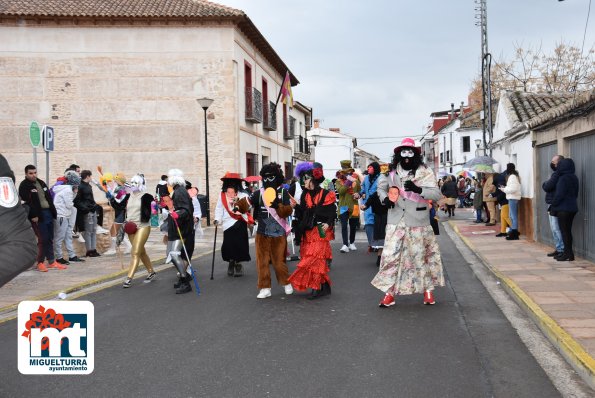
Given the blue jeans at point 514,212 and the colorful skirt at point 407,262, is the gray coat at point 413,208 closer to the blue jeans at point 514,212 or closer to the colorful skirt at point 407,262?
the colorful skirt at point 407,262

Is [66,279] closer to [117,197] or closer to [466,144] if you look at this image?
[117,197]

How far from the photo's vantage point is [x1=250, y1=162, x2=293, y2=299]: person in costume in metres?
7.65

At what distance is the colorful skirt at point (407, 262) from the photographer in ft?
22.2

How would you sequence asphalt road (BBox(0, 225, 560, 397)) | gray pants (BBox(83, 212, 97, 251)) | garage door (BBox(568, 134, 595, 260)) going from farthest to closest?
gray pants (BBox(83, 212, 97, 251)) < garage door (BBox(568, 134, 595, 260)) < asphalt road (BBox(0, 225, 560, 397))

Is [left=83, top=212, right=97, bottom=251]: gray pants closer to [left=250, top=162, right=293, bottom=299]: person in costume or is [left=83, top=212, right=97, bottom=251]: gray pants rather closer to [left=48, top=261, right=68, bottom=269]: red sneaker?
[left=48, top=261, right=68, bottom=269]: red sneaker

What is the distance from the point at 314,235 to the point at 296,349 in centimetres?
251

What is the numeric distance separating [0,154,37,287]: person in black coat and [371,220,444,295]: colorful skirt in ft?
16.7

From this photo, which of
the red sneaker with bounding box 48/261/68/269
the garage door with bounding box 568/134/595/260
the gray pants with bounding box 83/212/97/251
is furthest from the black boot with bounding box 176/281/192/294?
the garage door with bounding box 568/134/595/260

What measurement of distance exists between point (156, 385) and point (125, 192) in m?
6.96

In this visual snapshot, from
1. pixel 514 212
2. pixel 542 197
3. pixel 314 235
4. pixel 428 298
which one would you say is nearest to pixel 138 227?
pixel 314 235

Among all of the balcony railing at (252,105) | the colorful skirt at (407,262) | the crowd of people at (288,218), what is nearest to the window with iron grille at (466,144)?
the balcony railing at (252,105)

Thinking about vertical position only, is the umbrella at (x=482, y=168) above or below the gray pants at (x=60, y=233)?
above

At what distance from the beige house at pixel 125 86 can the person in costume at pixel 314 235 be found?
1573 cm
